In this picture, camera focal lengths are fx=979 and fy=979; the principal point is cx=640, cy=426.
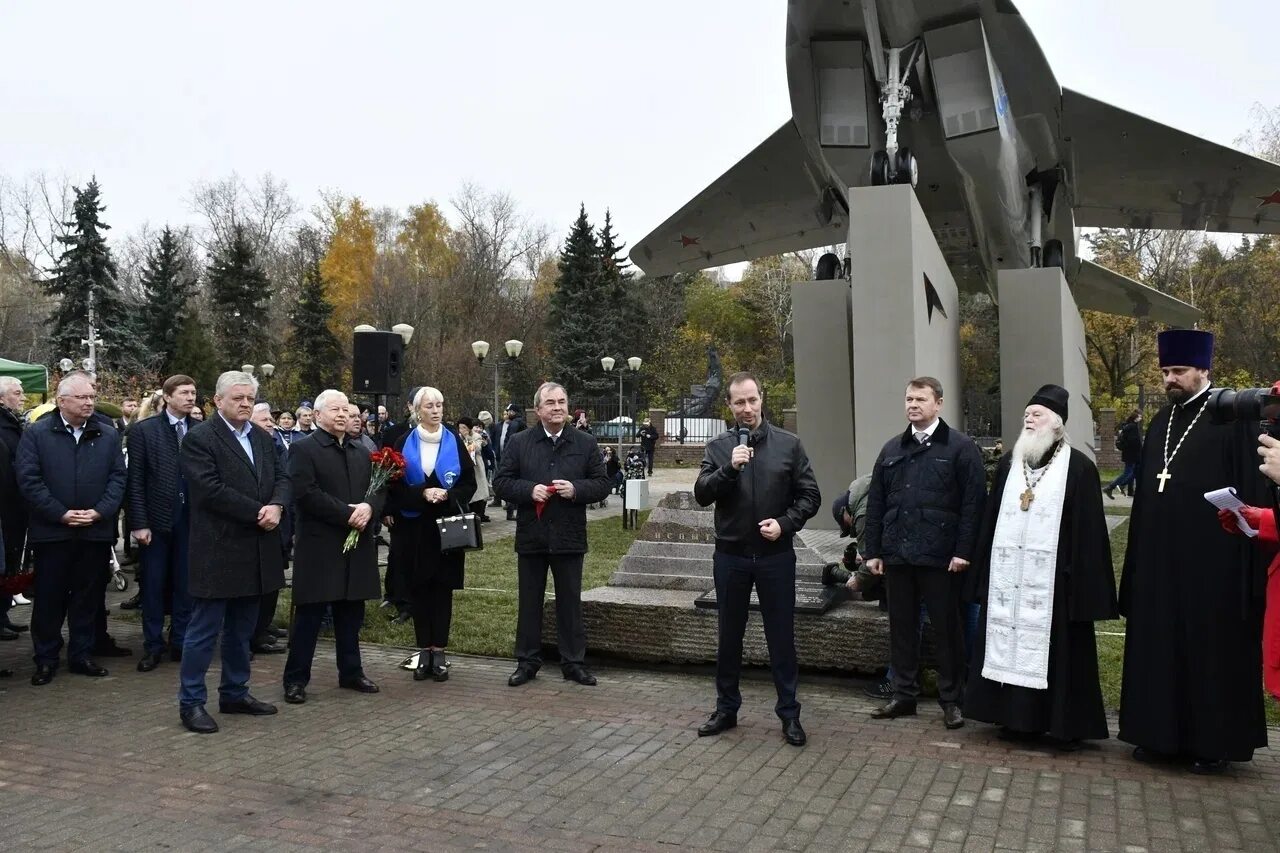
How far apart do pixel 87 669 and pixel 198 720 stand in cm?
183

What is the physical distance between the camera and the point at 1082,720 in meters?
4.88

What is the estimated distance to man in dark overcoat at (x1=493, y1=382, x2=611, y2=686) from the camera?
6238 millimetres

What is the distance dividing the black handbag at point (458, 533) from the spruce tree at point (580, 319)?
3736 cm

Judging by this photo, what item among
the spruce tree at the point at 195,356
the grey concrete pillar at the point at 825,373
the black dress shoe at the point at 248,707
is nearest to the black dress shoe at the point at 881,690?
the black dress shoe at the point at 248,707

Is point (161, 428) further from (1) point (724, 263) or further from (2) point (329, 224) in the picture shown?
(2) point (329, 224)

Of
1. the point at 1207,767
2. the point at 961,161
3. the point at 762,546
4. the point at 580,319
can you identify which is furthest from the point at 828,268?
the point at 580,319

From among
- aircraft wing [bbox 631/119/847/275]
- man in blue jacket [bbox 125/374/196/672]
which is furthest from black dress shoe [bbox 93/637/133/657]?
aircraft wing [bbox 631/119/847/275]

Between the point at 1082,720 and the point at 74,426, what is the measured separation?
639 centimetres

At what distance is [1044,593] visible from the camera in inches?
196

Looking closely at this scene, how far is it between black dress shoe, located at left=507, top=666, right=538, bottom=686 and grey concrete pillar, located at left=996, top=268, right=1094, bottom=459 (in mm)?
7775

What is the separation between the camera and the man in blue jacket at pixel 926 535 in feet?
17.4

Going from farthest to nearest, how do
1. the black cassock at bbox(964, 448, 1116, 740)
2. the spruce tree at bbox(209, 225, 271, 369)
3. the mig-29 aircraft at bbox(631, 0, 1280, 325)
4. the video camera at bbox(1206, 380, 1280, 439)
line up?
the spruce tree at bbox(209, 225, 271, 369) → the mig-29 aircraft at bbox(631, 0, 1280, 325) → the black cassock at bbox(964, 448, 1116, 740) → the video camera at bbox(1206, 380, 1280, 439)

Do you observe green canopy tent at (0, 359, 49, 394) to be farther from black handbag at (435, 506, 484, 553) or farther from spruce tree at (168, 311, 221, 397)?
spruce tree at (168, 311, 221, 397)

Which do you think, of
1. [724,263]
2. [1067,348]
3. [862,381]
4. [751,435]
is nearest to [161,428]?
[751,435]
